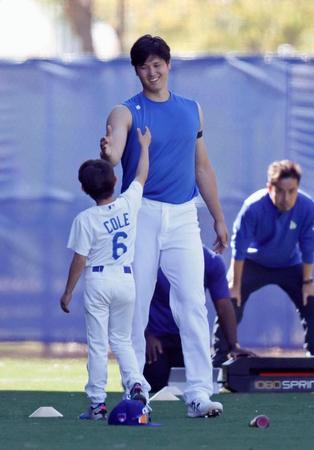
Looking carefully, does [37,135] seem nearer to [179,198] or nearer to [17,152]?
[17,152]

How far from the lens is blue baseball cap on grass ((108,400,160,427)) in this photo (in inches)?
314

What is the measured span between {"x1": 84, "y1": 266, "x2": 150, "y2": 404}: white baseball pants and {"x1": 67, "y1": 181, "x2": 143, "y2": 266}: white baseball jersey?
0.23 ft

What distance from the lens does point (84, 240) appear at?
27.8 ft

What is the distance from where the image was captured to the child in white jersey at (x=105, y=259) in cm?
846

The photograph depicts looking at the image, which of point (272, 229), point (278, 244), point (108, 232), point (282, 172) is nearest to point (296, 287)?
point (278, 244)

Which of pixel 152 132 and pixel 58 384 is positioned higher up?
pixel 152 132

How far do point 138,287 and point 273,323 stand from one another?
5403 mm

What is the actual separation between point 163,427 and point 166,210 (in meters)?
1.24

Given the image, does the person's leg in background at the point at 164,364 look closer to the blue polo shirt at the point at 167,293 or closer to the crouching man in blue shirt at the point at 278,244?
the blue polo shirt at the point at 167,293

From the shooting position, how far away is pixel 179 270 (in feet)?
28.3

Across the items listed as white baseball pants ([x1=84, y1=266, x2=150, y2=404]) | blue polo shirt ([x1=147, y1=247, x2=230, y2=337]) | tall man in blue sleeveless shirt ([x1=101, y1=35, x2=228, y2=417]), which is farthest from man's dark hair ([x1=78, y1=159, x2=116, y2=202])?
blue polo shirt ([x1=147, y1=247, x2=230, y2=337])

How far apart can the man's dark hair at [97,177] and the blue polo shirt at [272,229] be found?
11.8 ft

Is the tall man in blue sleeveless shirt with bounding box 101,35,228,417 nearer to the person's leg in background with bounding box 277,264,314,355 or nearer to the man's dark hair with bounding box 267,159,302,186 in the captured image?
the man's dark hair with bounding box 267,159,302,186

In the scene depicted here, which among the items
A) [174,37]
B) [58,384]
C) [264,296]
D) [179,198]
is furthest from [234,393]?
[174,37]
